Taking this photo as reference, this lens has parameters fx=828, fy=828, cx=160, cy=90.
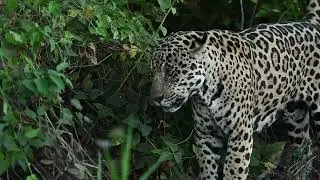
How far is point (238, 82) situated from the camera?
6.37 meters

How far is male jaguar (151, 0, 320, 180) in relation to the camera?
6059 mm

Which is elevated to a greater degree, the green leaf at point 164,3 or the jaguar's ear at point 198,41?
the green leaf at point 164,3

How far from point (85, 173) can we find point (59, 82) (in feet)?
2.64

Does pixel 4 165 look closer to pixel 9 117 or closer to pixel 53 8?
pixel 9 117

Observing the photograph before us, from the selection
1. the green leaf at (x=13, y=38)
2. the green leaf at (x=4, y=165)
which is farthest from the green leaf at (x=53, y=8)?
the green leaf at (x=4, y=165)

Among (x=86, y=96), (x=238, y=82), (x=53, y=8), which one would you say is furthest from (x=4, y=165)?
(x=238, y=82)

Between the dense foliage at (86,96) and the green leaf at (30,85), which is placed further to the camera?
the dense foliage at (86,96)

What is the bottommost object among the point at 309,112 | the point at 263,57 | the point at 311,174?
the point at 311,174

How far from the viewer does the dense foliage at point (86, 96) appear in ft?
17.8

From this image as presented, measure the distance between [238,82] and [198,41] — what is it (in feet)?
1.55

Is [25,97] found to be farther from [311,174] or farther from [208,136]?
[311,174]

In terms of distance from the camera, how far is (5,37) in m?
5.51

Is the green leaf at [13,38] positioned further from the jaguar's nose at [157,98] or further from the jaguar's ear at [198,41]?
the jaguar's ear at [198,41]

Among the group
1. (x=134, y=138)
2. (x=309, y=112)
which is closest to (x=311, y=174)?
(x=309, y=112)
